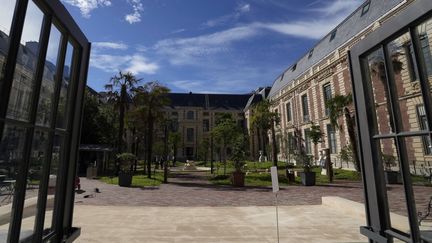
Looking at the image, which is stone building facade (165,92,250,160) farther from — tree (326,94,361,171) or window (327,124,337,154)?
tree (326,94,361,171)

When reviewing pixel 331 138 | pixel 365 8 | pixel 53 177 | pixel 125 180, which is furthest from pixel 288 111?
pixel 53 177

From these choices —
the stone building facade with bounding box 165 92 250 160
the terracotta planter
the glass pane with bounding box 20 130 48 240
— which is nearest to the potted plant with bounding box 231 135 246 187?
the terracotta planter

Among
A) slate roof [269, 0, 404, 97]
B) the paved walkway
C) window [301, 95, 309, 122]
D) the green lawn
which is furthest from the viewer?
window [301, 95, 309, 122]

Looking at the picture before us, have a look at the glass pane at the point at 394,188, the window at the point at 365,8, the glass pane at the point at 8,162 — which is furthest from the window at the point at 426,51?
the window at the point at 365,8

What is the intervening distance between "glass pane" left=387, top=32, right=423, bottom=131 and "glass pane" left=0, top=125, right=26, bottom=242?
2.81 metres

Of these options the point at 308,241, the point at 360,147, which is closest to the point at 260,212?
the point at 308,241

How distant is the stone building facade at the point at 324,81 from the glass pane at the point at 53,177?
706 inches

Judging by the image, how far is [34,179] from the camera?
2.26 metres

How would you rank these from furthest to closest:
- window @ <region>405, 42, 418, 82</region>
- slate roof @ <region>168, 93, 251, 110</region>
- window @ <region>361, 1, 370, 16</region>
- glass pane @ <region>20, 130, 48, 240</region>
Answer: slate roof @ <region>168, 93, 251, 110</region>, window @ <region>361, 1, 370, 16</region>, window @ <region>405, 42, 418, 82</region>, glass pane @ <region>20, 130, 48, 240</region>

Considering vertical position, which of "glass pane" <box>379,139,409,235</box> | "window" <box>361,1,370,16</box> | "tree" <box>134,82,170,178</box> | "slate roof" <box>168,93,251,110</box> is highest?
"slate roof" <box>168,93,251,110</box>

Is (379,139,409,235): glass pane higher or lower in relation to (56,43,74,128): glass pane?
lower

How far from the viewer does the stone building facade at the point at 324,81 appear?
24408 mm

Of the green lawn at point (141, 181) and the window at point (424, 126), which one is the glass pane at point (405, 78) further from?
the green lawn at point (141, 181)

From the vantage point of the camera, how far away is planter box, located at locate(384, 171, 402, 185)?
2.54 metres
